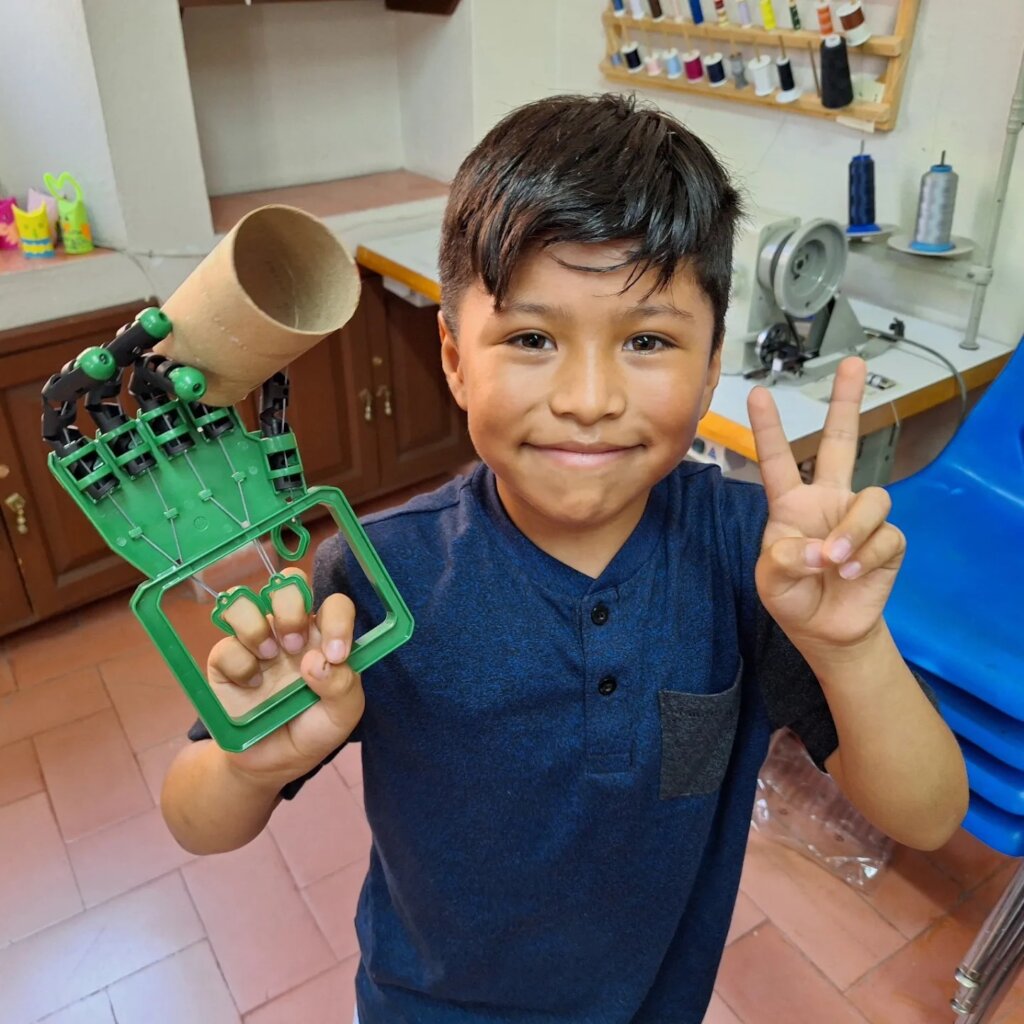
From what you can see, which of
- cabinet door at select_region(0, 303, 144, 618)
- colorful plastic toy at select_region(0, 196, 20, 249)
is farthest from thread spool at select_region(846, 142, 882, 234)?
colorful plastic toy at select_region(0, 196, 20, 249)

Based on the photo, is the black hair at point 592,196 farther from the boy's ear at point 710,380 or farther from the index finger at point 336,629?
the index finger at point 336,629

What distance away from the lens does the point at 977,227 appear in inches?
74.4

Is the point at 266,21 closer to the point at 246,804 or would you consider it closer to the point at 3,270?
the point at 3,270

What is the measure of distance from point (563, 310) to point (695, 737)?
38cm

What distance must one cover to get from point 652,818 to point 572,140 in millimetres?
561

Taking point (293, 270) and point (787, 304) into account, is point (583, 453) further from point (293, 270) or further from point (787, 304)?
point (787, 304)

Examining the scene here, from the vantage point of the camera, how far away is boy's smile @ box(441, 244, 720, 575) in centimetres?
66

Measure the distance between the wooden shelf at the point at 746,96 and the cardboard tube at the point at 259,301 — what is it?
1.74 meters

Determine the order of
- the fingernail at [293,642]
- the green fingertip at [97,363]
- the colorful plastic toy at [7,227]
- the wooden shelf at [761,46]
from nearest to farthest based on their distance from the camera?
1. the green fingertip at [97,363]
2. the fingernail at [293,642]
3. the wooden shelf at [761,46]
4. the colorful plastic toy at [7,227]

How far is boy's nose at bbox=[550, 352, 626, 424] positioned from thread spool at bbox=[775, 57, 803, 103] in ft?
5.55

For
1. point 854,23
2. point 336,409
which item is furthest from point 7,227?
point 854,23

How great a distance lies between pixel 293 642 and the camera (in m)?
0.64

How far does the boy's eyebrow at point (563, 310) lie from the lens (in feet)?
2.17

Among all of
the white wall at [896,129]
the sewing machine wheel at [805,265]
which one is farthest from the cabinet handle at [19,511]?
the sewing machine wheel at [805,265]
